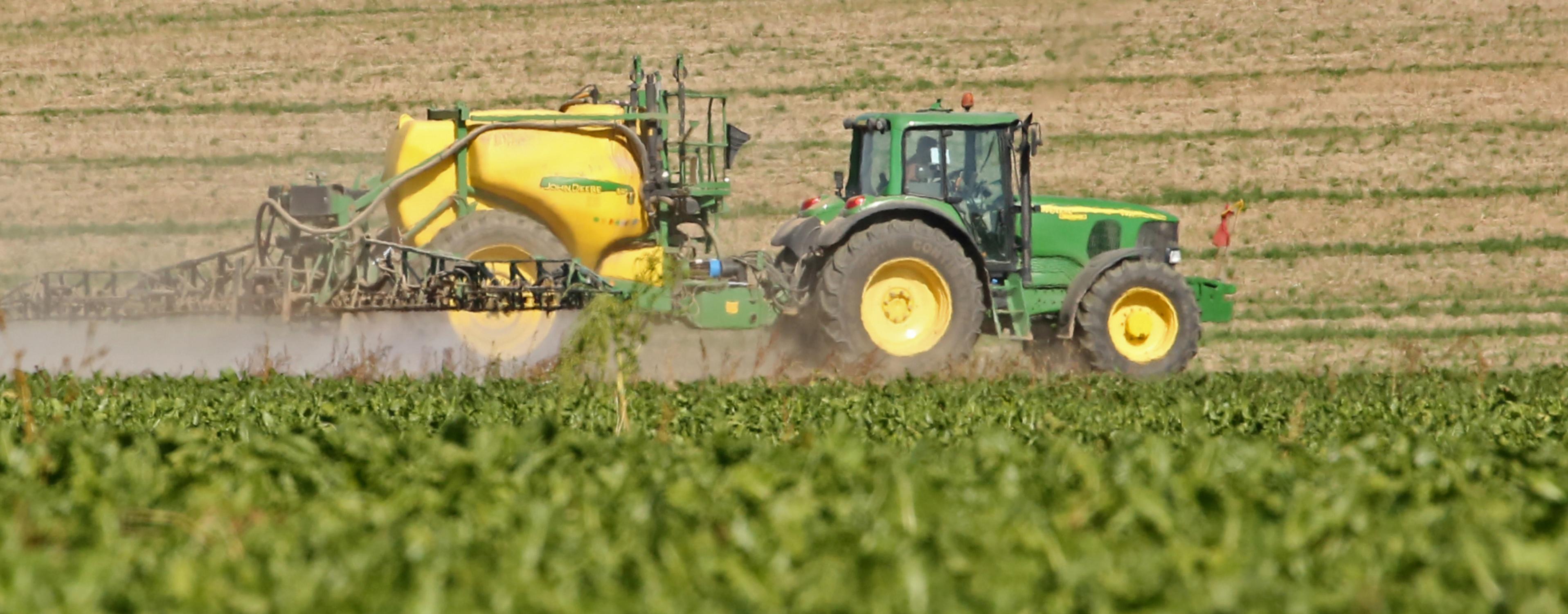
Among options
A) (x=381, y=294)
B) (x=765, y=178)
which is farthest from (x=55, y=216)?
(x=381, y=294)

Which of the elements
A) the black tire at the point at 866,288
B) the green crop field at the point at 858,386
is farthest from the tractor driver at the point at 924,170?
the green crop field at the point at 858,386

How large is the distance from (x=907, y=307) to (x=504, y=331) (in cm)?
313

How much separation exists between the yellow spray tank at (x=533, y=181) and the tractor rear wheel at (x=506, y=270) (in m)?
0.17

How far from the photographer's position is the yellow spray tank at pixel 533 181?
14.0 m

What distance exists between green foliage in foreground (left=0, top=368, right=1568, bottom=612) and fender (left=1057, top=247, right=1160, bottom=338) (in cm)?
705

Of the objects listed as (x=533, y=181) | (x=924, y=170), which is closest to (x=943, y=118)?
Answer: (x=924, y=170)

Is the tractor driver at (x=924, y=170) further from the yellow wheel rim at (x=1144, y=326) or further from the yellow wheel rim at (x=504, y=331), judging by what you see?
the yellow wheel rim at (x=504, y=331)

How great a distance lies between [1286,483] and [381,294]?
9484mm

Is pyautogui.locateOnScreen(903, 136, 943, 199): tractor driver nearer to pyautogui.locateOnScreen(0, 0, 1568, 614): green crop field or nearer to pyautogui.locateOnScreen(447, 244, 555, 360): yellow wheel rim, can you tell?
pyautogui.locateOnScreen(0, 0, 1568, 614): green crop field

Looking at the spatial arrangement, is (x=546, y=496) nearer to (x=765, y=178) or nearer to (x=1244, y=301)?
(x=1244, y=301)

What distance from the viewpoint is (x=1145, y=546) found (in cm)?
380

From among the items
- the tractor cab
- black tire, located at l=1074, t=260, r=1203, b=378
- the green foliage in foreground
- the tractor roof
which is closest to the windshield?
the tractor cab

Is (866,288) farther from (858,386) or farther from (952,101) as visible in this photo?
(952,101)

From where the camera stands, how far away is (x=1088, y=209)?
570 inches
